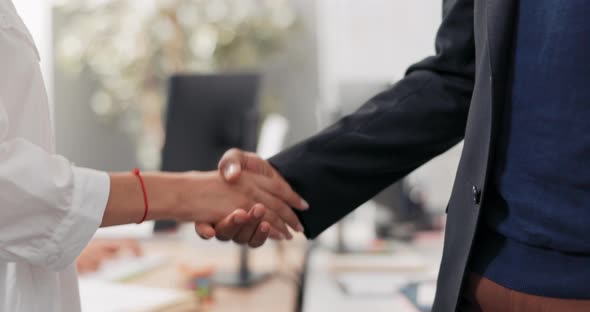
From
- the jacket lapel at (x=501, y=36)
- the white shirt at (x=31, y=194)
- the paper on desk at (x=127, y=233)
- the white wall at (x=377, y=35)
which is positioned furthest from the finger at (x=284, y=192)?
the white wall at (x=377, y=35)

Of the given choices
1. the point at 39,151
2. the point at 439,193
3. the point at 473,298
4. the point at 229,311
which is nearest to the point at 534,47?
the point at 473,298

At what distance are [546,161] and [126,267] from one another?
1523 millimetres

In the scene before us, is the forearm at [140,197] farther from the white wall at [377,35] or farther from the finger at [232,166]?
the white wall at [377,35]

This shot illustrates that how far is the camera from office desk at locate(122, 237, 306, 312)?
173cm

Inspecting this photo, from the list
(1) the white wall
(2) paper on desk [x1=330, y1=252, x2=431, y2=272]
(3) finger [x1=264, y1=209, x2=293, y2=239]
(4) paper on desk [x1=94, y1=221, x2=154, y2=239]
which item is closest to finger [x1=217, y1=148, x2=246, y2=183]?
(3) finger [x1=264, y1=209, x2=293, y2=239]

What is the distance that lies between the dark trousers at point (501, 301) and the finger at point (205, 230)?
53 centimetres

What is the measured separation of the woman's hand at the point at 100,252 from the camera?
1.96 metres

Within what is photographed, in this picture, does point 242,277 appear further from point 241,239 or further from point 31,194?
point 31,194

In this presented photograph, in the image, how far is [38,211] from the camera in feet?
2.95

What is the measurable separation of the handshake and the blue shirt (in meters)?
0.48

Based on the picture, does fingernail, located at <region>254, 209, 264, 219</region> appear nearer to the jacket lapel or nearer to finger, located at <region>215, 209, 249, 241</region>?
finger, located at <region>215, 209, 249, 241</region>

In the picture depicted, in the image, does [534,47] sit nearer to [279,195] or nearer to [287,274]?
[279,195]

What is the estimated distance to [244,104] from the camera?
6.82 ft

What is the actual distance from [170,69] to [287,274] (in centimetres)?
317
